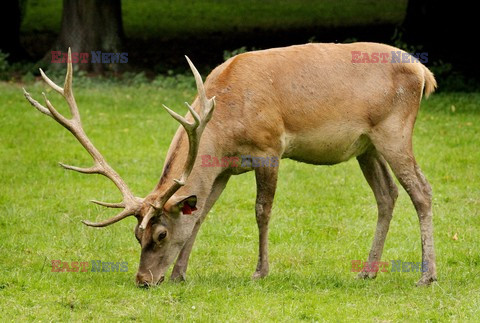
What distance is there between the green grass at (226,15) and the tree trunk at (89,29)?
5437 millimetres

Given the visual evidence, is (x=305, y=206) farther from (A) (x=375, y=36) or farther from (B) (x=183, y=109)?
(A) (x=375, y=36)

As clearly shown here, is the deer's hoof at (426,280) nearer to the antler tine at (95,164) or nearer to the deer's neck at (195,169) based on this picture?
the deer's neck at (195,169)

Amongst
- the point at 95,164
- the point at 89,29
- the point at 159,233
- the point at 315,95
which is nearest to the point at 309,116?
the point at 315,95

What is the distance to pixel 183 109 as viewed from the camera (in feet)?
50.0

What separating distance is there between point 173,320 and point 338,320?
45.7 inches

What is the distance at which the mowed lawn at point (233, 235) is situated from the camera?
669 cm

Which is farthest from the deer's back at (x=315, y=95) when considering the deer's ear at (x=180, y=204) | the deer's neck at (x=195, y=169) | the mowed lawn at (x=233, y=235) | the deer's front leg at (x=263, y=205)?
the mowed lawn at (x=233, y=235)

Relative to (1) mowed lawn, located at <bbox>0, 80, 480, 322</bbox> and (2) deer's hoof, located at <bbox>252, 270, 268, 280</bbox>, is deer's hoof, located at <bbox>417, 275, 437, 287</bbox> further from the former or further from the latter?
(2) deer's hoof, located at <bbox>252, 270, 268, 280</bbox>

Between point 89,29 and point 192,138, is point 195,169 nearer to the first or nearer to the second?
point 192,138

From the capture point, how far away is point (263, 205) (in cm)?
769

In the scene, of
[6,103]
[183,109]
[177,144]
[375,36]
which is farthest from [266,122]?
[375,36]

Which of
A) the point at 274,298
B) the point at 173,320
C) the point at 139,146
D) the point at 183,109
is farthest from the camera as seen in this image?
the point at 183,109

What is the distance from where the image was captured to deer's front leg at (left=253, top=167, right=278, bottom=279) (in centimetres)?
759

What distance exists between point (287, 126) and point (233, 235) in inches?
80.9
